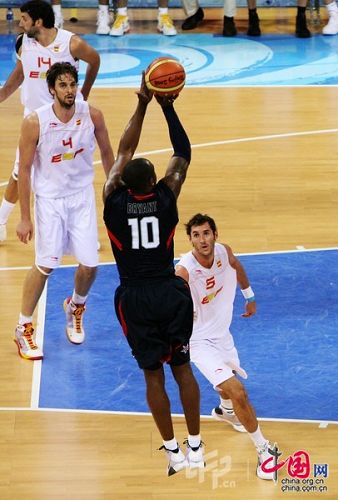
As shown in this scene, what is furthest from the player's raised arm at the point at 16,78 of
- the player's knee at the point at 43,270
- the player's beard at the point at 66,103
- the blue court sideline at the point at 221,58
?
the blue court sideline at the point at 221,58

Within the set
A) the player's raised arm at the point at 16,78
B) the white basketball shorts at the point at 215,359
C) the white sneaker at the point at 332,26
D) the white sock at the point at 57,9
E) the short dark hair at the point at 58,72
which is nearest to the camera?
the white basketball shorts at the point at 215,359

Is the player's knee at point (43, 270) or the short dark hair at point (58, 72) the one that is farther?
the player's knee at point (43, 270)

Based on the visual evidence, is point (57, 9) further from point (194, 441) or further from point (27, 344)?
point (194, 441)

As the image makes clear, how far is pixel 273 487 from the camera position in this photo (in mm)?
7254

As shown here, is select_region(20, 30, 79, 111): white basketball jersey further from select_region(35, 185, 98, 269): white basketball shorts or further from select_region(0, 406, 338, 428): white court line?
select_region(0, 406, 338, 428): white court line

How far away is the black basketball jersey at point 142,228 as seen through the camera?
695cm

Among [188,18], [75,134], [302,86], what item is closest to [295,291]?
[75,134]

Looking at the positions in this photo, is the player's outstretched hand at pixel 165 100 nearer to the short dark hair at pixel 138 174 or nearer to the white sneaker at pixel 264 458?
the short dark hair at pixel 138 174

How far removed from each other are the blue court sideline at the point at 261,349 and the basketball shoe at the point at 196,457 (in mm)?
851

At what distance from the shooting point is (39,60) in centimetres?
1009

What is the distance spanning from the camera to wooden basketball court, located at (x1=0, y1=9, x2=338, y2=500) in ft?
24.1

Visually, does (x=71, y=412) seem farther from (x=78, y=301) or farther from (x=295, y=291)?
(x=295, y=291)

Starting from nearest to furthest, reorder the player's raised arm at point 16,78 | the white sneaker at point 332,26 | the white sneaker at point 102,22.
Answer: the player's raised arm at point 16,78 → the white sneaker at point 332,26 → the white sneaker at point 102,22

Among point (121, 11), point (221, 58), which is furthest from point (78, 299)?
point (121, 11)
